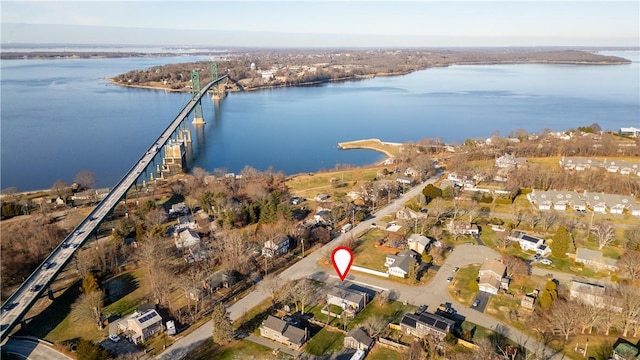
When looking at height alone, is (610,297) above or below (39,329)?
above

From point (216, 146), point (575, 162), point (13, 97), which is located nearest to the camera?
point (575, 162)

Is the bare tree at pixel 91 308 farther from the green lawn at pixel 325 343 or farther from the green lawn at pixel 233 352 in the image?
the green lawn at pixel 325 343

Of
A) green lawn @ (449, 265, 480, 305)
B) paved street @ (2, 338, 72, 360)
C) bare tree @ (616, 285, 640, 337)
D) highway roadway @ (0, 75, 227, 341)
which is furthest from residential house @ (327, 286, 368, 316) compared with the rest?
highway roadway @ (0, 75, 227, 341)

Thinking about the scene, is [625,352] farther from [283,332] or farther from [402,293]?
[283,332]

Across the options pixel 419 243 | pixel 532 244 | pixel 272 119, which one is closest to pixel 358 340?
pixel 419 243

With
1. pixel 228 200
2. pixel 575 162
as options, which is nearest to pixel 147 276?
pixel 228 200

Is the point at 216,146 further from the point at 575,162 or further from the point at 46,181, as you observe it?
the point at 575,162

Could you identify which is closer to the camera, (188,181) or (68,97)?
(188,181)

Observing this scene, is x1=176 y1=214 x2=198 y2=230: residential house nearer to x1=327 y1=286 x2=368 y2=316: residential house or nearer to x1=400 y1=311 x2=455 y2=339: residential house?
x1=327 y1=286 x2=368 y2=316: residential house
